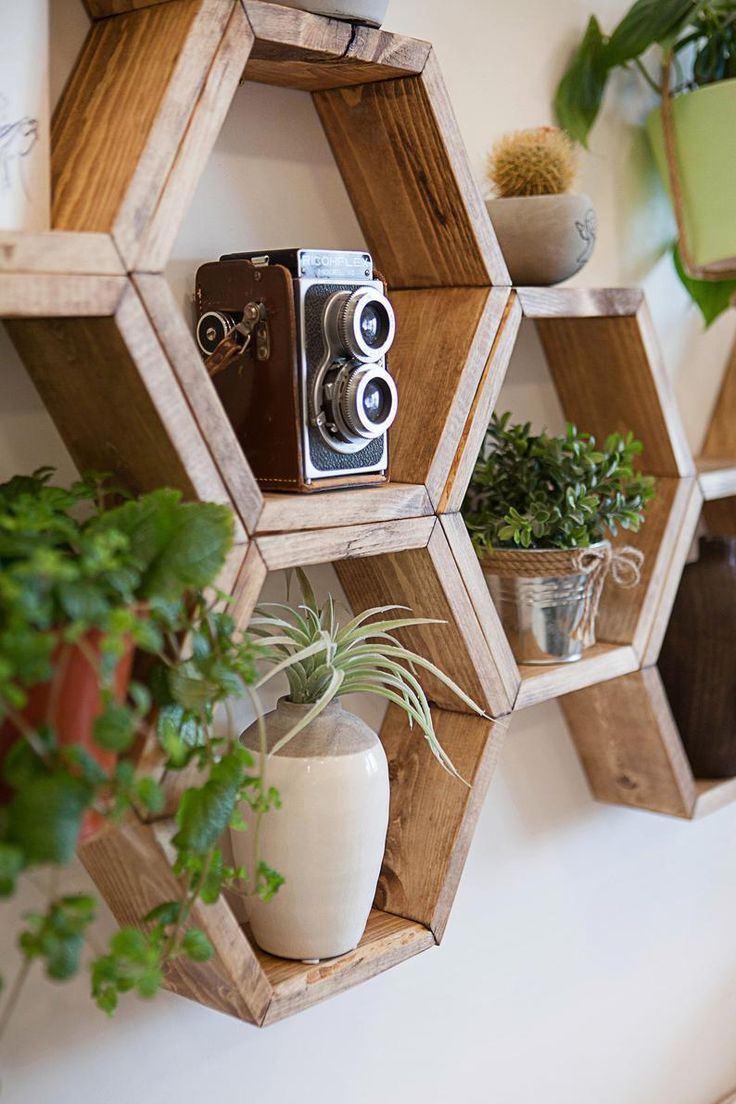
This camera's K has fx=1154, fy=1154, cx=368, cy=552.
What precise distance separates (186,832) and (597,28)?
1173mm

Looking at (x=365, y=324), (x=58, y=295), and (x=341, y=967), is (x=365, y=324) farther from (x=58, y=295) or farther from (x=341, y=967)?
(x=341, y=967)

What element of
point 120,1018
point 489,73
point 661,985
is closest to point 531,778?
point 661,985

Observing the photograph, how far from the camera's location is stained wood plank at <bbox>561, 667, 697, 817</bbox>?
1.42m

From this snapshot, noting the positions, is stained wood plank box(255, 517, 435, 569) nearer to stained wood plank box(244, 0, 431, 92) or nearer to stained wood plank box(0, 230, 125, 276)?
stained wood plank box(0, 230, 125, 276)

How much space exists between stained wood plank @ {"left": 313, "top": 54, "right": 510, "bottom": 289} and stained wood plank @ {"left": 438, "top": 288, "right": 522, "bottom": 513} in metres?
0.04

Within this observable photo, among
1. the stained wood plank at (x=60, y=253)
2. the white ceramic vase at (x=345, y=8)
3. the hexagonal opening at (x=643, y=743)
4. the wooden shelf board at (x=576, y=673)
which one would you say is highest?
the white ceramic vase at (x=345, y=8)

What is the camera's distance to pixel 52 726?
0.69m

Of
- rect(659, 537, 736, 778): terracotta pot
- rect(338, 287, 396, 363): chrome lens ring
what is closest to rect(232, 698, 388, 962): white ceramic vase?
rect(338, 287, 396, 363): chrome lens ring

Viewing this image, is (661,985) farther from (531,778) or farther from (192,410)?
(192,410)

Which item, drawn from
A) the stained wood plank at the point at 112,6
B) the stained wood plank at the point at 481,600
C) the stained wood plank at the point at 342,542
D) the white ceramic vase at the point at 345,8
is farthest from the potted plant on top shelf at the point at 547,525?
the stained wood plank at the point at 112,6

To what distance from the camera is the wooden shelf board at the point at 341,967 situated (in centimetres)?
98

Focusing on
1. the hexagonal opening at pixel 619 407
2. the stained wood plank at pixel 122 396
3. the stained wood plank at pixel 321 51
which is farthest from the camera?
the hexagonal opening at pixel 619 407

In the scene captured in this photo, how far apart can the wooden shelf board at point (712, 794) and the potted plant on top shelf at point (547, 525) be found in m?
0.33

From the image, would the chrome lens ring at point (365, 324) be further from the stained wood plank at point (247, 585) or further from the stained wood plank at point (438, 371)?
the stained wood plank at point (247, 585)
